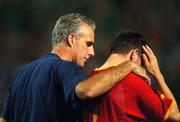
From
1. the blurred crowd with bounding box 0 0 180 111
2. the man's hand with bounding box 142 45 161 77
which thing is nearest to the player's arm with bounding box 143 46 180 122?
the man's hand with bounding box 142 45 161 77

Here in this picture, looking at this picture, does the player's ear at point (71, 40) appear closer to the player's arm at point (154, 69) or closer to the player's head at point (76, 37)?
the player's head at point (76, 37)

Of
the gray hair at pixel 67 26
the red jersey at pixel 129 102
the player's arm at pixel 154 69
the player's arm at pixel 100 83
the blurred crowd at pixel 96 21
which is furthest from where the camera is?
the blurred crowd at pixel 96 21

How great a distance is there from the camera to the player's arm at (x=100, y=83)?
5121 mm

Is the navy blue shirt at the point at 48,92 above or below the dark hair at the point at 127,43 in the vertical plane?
below

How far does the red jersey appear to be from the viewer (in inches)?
212

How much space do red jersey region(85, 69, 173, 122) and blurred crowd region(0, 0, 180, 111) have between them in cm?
476

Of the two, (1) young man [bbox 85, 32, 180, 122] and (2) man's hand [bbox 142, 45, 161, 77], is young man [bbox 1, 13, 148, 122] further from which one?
(2) man's hand [bbox 142, 45, 161, 77]

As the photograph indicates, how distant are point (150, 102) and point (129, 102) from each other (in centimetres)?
14

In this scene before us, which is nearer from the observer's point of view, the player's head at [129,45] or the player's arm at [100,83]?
the player's arm at [100,83]

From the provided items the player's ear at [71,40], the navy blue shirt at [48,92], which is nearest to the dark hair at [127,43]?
the player's ear at [71,40]

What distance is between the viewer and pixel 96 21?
1049 cm

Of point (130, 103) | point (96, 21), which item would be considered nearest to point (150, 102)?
point (130, 103)

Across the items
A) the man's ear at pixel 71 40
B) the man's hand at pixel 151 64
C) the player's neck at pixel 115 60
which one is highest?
the man's ear at pixel 71 40

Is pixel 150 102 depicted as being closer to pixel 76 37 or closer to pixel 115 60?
pixel 115 60
